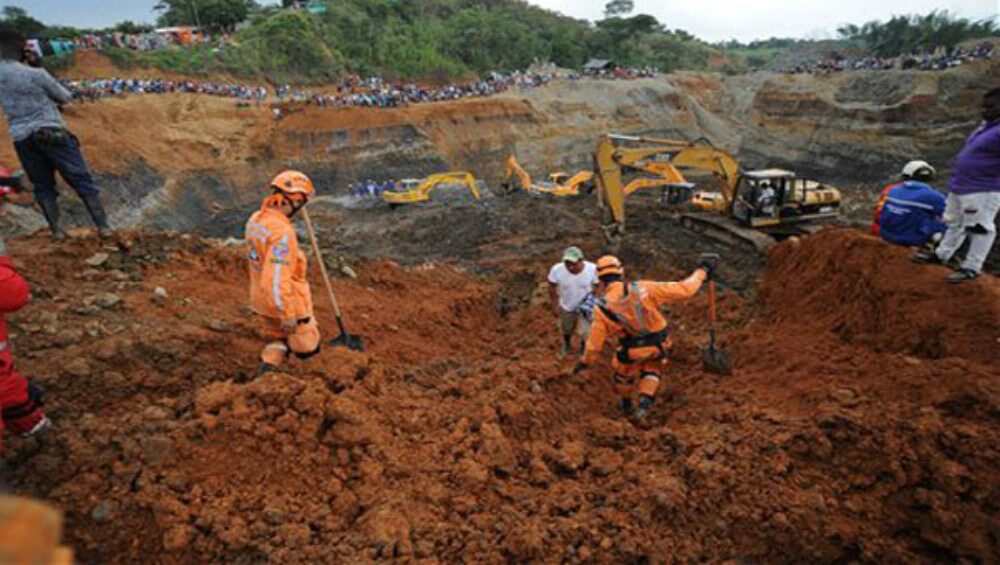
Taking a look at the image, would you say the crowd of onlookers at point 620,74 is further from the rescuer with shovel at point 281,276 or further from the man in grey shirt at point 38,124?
the rescuer with shovel at point 281,276

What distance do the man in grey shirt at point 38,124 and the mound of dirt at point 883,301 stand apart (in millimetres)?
8645

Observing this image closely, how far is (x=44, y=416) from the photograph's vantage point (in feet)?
10.4

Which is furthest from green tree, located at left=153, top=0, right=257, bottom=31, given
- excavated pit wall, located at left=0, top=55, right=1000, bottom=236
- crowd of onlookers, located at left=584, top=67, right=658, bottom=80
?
crowd of onlookers, located at left=584, top=67, right=658, bottom=80

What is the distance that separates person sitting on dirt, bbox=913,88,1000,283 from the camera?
15.6ft

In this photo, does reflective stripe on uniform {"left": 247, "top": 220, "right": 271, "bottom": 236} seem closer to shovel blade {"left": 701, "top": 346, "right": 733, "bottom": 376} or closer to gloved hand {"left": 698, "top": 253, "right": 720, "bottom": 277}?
gloved hand {"left": 698, "top": 253, "right": 720, "bottom": 277}

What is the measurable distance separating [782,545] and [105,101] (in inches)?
1017

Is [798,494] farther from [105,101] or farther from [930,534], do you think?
[105,101]

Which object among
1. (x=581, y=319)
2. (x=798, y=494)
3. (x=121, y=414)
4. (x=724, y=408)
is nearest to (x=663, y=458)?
(x=798, y=494)

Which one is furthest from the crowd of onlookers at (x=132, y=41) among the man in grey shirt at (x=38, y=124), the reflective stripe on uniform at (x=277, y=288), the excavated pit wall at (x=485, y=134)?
the reflective stripe on uniform at (x=277, y=288)

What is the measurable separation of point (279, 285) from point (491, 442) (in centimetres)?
196

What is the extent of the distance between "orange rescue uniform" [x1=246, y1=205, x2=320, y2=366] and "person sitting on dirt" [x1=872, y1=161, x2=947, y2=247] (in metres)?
6.53

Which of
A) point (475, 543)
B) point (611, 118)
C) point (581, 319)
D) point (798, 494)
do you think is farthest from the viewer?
point (611, 118)

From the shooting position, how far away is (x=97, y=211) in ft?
19.7

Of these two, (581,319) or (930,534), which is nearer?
(930,534)
